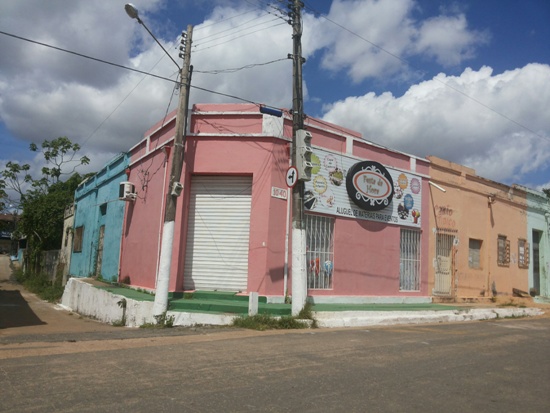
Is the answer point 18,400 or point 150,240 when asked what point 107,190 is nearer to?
point 150,240

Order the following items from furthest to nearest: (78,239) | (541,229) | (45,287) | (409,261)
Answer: (45,287) < (78,239) < (541,229) < (409,261)

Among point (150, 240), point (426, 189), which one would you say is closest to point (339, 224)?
point (426, 189)

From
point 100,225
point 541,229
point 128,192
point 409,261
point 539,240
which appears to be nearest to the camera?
point 128,192

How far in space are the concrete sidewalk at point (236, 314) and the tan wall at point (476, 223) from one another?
8.45 ft

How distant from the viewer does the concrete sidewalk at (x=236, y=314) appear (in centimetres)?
1033

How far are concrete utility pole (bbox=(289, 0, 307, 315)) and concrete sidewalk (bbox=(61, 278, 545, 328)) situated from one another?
681 mm

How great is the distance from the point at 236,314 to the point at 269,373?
15.7 ft

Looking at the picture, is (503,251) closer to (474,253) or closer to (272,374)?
(474,253)

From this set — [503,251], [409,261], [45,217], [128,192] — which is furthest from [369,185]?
[45,217]

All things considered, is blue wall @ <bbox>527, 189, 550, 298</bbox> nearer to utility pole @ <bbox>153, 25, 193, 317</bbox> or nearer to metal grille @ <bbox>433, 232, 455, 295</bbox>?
metal grille @ <bbox>433, 232, 455, 295</bbox>

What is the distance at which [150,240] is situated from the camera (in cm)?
1391

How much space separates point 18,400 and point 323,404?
2851 millimetres

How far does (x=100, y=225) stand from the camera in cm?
1972

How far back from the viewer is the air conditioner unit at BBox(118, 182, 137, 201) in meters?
15.6
